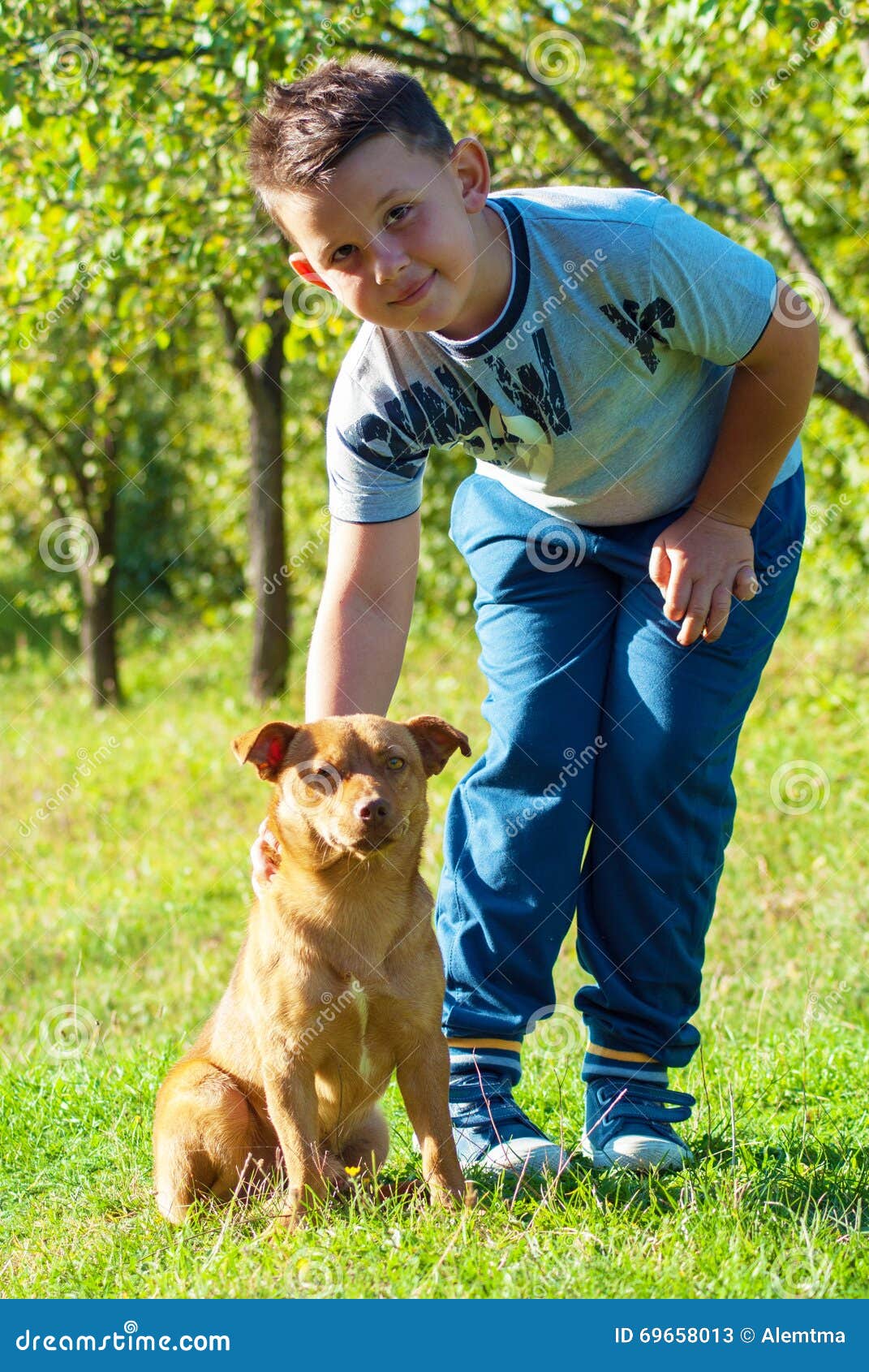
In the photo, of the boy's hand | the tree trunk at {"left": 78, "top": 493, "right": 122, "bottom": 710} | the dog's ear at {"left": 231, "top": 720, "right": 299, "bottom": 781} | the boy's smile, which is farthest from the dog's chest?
the tree trunk at {"left": 78, "top": 493, "right": 122, "bottom": 710}

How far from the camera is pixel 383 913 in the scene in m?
2.76

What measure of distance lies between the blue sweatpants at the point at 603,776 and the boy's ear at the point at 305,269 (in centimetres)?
65

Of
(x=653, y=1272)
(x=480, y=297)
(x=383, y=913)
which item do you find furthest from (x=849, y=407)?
(x=653, y=1272)

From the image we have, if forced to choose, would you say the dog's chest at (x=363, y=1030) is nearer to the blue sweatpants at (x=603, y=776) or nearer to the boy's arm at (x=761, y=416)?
the blue sweatpants at (x=603, y=776)

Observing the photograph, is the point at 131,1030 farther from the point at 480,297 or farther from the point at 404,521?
the point at 480,297

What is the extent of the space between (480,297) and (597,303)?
24 centimetres

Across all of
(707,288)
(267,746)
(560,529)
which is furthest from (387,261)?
(267,746)

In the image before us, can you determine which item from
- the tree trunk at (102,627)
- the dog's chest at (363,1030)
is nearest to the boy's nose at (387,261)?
the dog's chest at (363,1030)

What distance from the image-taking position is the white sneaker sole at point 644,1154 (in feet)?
9.50

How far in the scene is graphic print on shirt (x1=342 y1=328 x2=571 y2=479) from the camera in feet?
9.19

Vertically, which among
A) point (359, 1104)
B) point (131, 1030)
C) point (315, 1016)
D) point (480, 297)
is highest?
point (480, 297)

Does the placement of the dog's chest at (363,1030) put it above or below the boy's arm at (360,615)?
below

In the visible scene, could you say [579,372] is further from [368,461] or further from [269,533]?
[269,533]

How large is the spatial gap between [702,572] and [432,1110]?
4.00 ft
